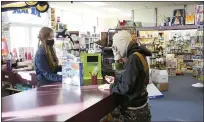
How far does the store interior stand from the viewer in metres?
2.53

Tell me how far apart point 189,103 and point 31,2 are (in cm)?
462

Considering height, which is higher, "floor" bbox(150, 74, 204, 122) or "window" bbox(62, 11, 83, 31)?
"window" bbox(62, 11, 83, 31)

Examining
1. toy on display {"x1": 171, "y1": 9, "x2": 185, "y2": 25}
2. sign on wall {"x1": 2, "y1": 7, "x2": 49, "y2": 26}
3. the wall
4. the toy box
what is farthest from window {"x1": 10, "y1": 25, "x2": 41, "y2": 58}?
toy on display {"x1": 171, "y1": 9, "x2": 185, "y2": 25}

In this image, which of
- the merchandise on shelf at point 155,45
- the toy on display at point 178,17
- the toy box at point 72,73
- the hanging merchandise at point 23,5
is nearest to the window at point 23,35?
the merchandise on shelf at point 155,45

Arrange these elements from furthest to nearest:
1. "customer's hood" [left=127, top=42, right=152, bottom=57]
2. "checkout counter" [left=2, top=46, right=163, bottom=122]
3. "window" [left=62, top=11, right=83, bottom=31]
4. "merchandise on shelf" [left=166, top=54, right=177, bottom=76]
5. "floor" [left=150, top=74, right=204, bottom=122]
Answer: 1. "window" [left=62, top=11, right=83, bottom=31]
2. "merchandise on shelf" [left=166, top=54, right=177, bottom=76]
3. "floor" [left=150, top=74, right=204, bottom=122]
4. "customer's hood" [left=127, top=42, right=152, bottom=57]
5. "checkout counter" [left=2, top=46, right=163, bottom=122]

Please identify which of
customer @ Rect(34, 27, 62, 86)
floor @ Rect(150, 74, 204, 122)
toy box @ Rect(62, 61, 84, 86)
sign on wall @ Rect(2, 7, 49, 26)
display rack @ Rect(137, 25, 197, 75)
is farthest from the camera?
display rack @ Rect(137, 25, 197, 75)

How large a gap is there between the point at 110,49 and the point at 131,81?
5.90 ft

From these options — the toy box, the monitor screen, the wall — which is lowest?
the toy box

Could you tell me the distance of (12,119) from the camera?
127 cm

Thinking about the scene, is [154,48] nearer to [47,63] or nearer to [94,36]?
[94,36]

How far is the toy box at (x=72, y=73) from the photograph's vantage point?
212 cm

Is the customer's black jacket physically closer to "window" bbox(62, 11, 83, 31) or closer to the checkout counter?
the checkout counter

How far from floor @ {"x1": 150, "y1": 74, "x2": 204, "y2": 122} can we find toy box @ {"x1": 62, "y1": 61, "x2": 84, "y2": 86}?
8.86 feet

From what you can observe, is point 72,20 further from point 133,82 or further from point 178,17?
point 133,82
